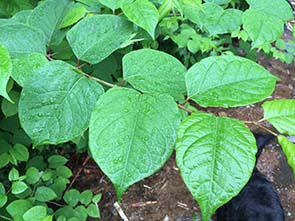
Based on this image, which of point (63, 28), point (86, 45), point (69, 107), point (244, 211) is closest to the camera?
point (69, 107)

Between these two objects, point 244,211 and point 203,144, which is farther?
point 244,211

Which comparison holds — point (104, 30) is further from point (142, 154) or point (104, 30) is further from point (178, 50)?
point (178, 50)

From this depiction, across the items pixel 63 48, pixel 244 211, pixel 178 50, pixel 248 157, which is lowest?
pixel 244 211

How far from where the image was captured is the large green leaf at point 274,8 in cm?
87

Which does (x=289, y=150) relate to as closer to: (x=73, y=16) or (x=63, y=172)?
(x=73, y=16)

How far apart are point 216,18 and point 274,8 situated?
133 mm

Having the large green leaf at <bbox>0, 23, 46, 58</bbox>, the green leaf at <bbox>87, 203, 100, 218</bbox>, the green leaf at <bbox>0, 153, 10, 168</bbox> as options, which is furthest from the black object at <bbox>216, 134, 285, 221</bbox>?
the large green leaf at <bbox>0, 23, 46, 58</bbox>

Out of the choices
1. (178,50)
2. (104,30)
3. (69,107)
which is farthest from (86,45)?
(178,50)

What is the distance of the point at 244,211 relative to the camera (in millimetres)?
2326

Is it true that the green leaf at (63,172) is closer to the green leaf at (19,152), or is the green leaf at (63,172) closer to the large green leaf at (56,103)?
the green leaf at (19,152)

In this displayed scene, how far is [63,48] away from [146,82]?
17.4 inches

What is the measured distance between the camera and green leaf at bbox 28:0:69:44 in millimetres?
913

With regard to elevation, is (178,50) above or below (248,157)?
below

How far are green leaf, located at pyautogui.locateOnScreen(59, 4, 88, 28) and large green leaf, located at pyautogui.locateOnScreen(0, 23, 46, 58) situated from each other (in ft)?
0.34
